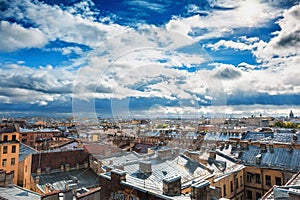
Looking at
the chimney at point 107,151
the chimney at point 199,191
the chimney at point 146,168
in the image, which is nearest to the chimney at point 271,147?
the chimney at point 146,168

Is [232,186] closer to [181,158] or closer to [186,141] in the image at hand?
[181,158]

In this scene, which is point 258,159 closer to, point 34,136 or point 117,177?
point 117,177

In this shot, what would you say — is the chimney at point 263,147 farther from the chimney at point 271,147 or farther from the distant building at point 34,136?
the distant building at point 34,136

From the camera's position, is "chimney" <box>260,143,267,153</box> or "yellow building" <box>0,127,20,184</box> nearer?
"chimney" <box>260,143,267,153</box>

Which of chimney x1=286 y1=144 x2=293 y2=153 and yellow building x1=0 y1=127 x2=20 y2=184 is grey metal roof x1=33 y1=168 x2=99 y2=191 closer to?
yellow building x1=0 y1=127 x2=20 y2=184

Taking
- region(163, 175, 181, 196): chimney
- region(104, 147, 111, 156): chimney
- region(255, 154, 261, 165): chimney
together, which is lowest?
region(255, 154, 261, 165): chimney

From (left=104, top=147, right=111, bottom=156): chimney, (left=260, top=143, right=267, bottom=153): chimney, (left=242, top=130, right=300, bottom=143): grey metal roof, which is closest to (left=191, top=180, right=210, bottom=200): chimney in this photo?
(left=104, top=147, right=111, bottom=156): chimney
